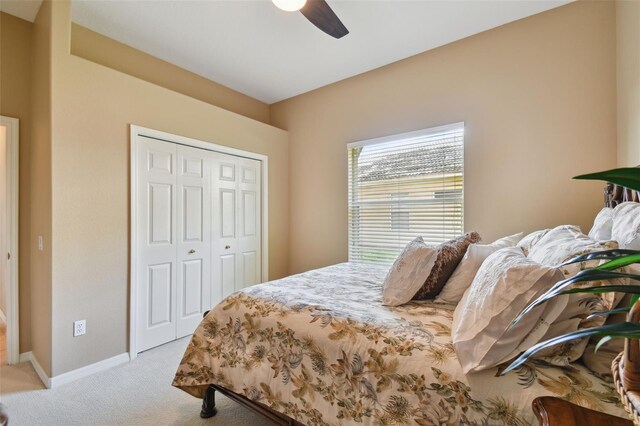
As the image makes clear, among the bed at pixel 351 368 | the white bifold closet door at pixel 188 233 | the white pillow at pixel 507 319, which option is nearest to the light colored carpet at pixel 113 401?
the bed at pixel 351 368

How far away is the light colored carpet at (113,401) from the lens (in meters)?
1.78

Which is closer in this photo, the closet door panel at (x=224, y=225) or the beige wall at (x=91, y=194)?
the beige wall at (x=91, y=194)

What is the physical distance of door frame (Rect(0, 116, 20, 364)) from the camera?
2.45 m

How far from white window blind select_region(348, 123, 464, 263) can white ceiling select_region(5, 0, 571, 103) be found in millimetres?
862

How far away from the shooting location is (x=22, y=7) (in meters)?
2.38

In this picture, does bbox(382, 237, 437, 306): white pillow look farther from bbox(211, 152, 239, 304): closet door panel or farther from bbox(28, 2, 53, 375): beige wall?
bbox(28, 2, 53, 375): beige wall

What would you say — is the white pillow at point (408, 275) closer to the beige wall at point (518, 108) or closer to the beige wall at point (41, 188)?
the beige wall at point (518, 108)

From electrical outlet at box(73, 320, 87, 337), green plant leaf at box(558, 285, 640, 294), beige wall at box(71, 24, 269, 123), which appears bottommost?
electrical outlet at box(73, 320, 87, 337)

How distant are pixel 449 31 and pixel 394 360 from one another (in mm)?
2820

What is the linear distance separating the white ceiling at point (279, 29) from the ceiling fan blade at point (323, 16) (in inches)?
17.8

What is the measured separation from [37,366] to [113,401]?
0.94 metres

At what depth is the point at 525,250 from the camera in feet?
5.80

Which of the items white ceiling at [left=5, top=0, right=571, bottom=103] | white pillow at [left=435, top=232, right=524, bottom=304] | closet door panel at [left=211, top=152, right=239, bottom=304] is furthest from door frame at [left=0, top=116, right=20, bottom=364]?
white pillow at [left=435, top=232, right=524, bottom=304]

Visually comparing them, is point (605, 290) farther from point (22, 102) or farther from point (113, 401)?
point (22, 102)
